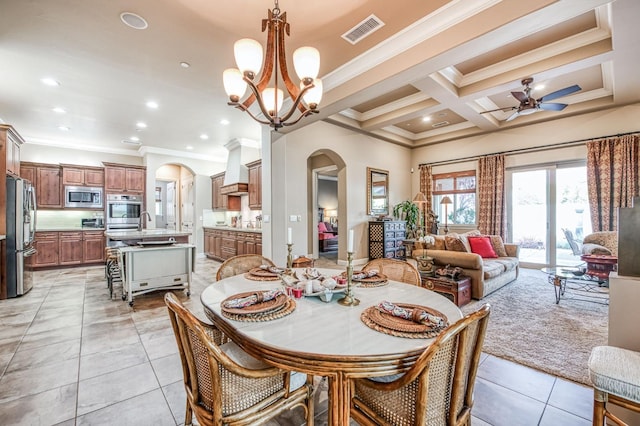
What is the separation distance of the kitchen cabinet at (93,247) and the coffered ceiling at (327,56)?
244 cm

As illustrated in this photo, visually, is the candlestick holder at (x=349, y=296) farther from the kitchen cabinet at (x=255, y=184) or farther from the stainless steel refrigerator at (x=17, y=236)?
the stainless steel refrigerator at (x=17, y=236)

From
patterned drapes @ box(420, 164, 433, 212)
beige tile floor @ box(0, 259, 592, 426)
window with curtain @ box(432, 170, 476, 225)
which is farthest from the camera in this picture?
patterned drapes @ box(420, 164, 433, 212)

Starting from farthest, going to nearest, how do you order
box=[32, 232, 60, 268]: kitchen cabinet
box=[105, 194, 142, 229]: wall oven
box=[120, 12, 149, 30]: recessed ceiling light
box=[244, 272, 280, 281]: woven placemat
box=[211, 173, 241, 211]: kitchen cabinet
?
1. box=[211, 173, 241, 211]: kitchen cabinet
2. box=[105, 194, 142, 229]: wall oven
3. box=[32, 232, 60, 268]: kitchen cabinet
4. box=[120, 12, 149, 30]: recessed ceiling light
5. box=[244, 272, 280, 281]: woven placemat

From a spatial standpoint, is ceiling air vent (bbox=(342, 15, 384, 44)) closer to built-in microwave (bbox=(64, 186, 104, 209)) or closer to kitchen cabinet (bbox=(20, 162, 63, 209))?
built-in microwave (bbox=(64, 186, 104, 209))

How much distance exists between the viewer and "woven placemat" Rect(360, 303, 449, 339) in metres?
1.15

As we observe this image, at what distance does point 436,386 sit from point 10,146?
6287mm

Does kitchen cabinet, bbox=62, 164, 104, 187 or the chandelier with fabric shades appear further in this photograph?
kitchen cabinet, bbox=62, 164, 104, 187

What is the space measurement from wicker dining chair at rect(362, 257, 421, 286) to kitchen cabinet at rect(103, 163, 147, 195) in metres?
7.22

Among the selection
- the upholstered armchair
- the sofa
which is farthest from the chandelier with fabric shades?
the upholstered armchair

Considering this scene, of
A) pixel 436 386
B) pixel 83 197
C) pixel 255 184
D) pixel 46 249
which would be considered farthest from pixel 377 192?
pixel 46 249

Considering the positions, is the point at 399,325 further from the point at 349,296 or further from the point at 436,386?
the point at 349,296

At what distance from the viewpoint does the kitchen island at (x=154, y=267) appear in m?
3.81

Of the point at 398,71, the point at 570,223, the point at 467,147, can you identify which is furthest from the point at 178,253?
the point at 570,223

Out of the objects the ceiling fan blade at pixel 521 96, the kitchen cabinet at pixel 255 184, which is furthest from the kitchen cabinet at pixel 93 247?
the ceiling fan blade at pixel 521 96
